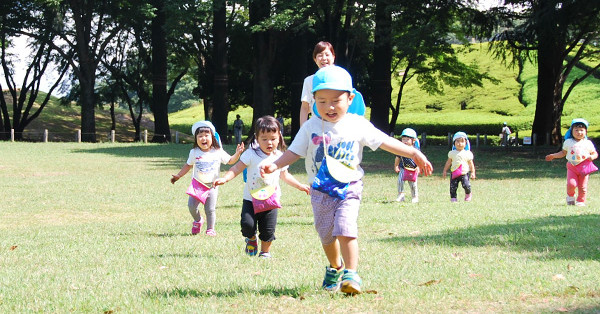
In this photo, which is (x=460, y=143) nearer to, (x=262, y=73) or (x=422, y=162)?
(x=422, y=162)

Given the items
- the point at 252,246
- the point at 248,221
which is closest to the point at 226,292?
the point at 248,221

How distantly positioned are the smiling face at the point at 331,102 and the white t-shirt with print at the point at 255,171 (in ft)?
7.60

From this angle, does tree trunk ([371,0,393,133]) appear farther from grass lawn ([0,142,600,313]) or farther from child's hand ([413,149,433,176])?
child's hand ([413,149,433,176])

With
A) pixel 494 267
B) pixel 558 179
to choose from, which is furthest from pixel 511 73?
pixel 494 267

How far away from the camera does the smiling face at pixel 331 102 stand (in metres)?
5.50

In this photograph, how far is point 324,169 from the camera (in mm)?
5602

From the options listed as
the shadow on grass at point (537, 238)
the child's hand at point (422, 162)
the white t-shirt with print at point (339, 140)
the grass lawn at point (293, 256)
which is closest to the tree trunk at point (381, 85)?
the grass lawn at point (293, 256)

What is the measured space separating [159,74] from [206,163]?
35527mm

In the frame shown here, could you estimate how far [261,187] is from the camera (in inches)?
308

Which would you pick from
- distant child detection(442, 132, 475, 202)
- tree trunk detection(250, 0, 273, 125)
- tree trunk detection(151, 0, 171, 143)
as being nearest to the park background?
distant child detection(442, 132, 475, 202)

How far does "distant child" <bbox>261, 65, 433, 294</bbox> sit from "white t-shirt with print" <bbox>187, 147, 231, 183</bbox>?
4.02 metres

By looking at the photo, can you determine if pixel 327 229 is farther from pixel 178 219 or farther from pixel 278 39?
pixel 278 39

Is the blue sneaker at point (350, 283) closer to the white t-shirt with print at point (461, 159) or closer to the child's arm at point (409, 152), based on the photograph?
the child's arm at point (409, 152)

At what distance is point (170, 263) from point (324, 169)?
2364mm
